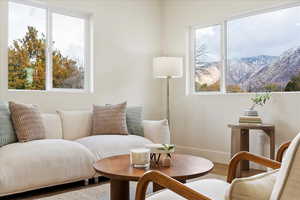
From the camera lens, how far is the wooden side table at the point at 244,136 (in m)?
3.45

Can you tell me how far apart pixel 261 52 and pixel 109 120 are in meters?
2.19

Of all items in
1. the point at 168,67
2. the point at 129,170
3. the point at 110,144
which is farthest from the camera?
the point at 168,67

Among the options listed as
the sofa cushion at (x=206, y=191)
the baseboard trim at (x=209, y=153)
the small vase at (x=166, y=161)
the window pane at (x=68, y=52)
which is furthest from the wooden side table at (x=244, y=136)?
the window pane at (x=68, y=52)

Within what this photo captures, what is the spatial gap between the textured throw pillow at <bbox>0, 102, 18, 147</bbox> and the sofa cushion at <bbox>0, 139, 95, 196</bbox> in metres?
0.12

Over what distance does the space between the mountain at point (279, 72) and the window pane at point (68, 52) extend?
238 centimetres

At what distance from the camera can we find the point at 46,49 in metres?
3.95

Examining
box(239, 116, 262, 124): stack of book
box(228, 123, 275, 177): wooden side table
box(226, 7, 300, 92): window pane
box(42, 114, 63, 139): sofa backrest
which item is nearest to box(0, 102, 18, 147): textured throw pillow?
box(42, 114, 63, 139): sofa backrest

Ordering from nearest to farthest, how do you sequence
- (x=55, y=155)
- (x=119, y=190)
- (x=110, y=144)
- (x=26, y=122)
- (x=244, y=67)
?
(x=119, y=190) < (x=55, y=155) < (x=26, y=122) < (x=110, y=144) < (x=244, y=67)

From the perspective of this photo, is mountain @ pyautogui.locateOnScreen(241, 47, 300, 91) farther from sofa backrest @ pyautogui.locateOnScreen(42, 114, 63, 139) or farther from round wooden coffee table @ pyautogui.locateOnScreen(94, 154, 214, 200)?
sofa backrest @ pyautogui.locateOnScreen(42, 114, 63, 139)

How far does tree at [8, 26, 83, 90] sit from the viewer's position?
3666 millimetres

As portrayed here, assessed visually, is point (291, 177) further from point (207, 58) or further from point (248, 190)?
point (207, 58)

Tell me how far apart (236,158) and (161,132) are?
1.94m

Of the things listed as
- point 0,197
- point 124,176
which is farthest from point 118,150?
point 124,176

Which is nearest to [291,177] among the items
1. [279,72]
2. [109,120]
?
[109,120]
